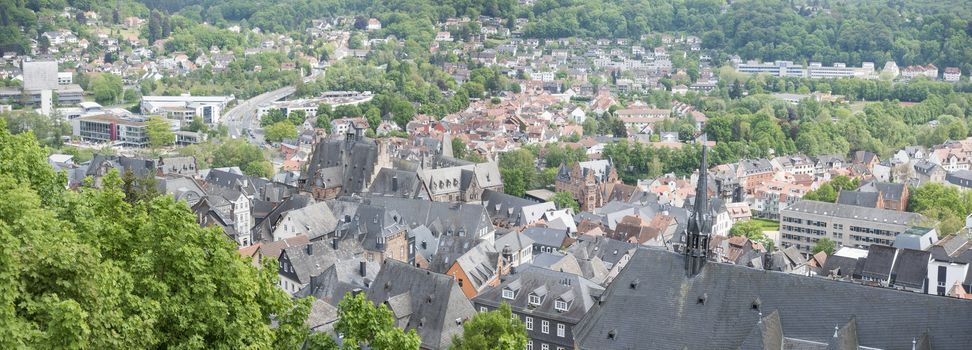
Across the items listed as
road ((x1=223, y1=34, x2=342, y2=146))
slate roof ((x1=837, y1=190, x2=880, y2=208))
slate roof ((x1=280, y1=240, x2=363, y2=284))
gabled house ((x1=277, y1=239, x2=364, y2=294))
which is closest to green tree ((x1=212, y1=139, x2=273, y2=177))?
road ((x1=223, y1=34, x2=342, y2=146))

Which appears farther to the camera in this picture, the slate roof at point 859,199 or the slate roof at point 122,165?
the slate roof at point 859,199

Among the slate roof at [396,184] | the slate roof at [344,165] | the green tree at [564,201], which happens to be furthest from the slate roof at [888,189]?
the slate roof at [344,165]

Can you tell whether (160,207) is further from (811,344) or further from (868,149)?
(868,149)

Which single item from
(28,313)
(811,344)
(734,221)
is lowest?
(734,221)

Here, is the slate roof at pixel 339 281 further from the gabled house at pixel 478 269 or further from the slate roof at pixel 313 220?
the slate roof at pixel 313 220

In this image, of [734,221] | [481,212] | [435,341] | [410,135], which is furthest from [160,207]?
[410,135]

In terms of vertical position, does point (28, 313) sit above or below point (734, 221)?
above

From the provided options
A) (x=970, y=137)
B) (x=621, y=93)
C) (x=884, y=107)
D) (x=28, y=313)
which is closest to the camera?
(x=28, y=313)
